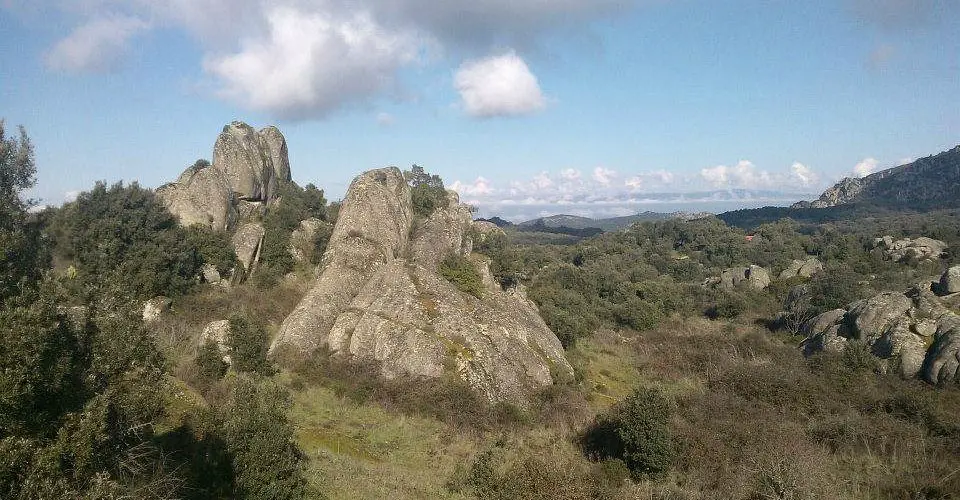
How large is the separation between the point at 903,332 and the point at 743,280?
28.0 metres

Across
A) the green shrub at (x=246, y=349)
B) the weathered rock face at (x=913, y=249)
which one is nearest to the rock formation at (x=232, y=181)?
the green shrub at (x=246, y=349)

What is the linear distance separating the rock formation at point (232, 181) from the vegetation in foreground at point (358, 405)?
2516 mm

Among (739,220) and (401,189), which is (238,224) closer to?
(401,189)

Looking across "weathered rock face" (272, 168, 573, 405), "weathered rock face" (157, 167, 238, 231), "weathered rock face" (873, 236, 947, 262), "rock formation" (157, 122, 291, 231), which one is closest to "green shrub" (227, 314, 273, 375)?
"weathered rock face" (272, 168, 573, 405)

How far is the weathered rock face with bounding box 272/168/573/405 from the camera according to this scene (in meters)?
22.0

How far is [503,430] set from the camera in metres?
19.4

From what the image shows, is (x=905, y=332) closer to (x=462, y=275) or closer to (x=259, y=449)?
(x=462, y=275)

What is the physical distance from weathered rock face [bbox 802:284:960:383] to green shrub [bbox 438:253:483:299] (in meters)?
20.4

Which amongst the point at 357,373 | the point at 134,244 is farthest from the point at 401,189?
the point at 357,373

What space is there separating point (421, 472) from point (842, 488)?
13.0 meters

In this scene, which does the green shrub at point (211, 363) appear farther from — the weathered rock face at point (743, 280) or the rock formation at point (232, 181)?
the weathered rock face at point (743, 280)

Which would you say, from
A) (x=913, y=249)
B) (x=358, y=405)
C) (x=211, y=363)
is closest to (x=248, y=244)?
(x=211, y=363)

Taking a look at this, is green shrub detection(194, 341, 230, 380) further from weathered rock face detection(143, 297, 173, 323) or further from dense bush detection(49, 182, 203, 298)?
dense bush detection(49, 182, 203, 298)

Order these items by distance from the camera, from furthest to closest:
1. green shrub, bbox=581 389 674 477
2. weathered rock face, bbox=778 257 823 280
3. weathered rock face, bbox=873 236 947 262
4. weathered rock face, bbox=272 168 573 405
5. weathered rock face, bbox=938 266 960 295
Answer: weathered rock face, bbox=873 236 947 262 → weathered rock face, bbox=778 257 823 280 → weathered rock face, bbox=938 266 960 295 → weathered rock face, bbox=272 168 573 405 → green shrub, bbox=581 389 674 477
